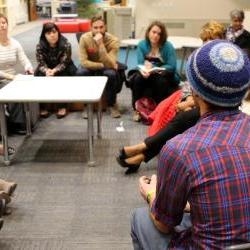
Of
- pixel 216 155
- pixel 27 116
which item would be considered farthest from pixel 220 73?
pixel 27 116

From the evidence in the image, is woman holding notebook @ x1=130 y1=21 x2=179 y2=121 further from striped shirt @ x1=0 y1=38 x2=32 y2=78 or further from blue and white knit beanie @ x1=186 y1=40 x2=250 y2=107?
blue and white knit beanie @ x1=186 y1=40 x2=250 y2=107

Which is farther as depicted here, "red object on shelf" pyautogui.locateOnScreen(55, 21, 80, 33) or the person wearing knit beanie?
"red object on shelf" pyautogui.locateOnScreen(55, 21, 80, 33)

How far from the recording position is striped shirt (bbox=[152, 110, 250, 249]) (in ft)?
3.57

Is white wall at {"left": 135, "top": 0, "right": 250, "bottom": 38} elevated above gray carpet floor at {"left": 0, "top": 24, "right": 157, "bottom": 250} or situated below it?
above

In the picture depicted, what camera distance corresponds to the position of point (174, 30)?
7309 mm

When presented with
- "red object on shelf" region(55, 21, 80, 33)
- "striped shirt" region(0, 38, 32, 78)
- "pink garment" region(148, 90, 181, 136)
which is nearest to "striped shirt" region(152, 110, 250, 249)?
"pink garment" region(148, 90, 181, 136)

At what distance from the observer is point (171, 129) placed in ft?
9.62

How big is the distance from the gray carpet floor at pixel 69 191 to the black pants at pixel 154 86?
1.09 ft

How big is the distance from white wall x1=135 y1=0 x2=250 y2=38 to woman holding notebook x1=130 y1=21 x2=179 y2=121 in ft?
10.1

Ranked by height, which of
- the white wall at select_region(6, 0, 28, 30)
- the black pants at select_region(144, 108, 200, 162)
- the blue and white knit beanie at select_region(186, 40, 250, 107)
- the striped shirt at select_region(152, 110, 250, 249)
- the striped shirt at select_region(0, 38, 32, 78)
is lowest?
the white wall at select_region(6, 0, 28, 30)

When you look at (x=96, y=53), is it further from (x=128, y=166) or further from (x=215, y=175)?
(x=215, y=175)

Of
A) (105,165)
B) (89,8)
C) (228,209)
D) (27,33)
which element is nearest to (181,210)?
(228,209)

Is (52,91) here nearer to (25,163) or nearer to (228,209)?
(25,163)

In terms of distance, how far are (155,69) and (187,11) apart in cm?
348
